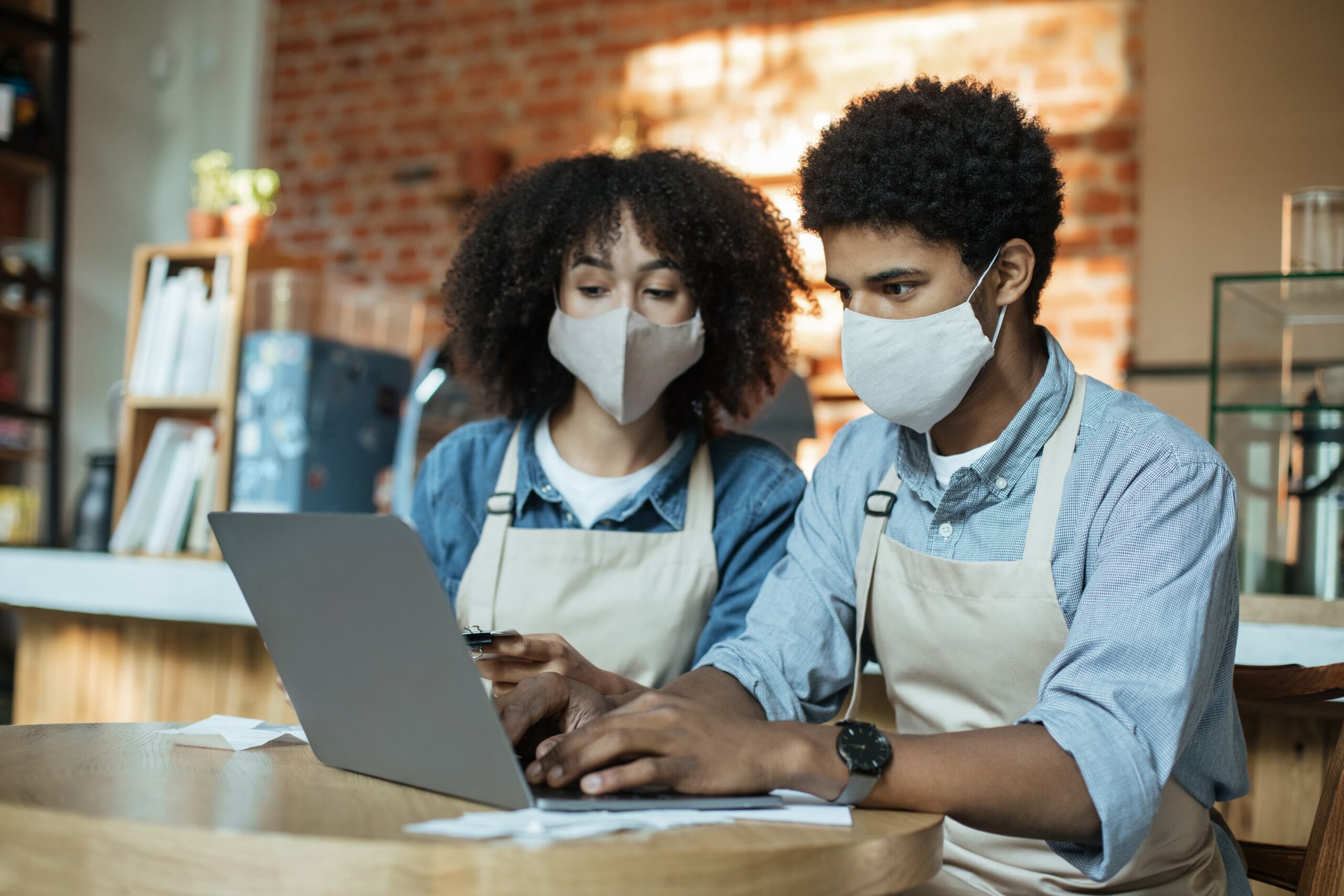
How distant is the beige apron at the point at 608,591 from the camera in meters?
1.60

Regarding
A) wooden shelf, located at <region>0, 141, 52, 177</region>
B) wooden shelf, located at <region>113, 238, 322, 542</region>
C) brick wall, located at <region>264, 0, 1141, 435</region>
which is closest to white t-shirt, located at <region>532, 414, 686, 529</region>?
wooden shelf, located at <region>113, 238, 322, 542</region>

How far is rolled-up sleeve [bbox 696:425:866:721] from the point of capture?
4.25ft

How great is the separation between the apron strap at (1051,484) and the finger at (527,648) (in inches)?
18.9

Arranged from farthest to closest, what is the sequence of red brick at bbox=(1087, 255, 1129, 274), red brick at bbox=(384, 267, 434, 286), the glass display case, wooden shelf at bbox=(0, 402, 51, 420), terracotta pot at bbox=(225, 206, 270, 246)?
red brick at bbox=(384, 267, 434, 286), wooden shelf at bbox=(0, 402, 51, 420), red brick at bbox=(1087, 255, 1129, 274), terracotta pot at bbox=(225, 206, 270, 246), the glass display case

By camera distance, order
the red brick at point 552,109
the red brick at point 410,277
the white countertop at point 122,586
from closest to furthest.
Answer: the white countertop at point 122,586 < the red brick at point 552,109 < the red brick at point 410,277

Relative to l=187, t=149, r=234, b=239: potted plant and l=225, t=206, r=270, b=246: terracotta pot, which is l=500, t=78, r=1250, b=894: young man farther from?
l=187, t=149, r=234, b=239: potted plant

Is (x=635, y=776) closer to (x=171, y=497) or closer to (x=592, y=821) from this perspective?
(x=592, y=821)

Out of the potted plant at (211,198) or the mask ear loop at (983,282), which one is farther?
the potted plant at (211,198)

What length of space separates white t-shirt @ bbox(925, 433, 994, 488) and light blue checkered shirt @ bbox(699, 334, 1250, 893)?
0.01 m

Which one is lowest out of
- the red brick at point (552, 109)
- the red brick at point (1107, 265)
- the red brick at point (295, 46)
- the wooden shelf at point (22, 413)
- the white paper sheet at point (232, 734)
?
the white paper sheet at point (232, 734)

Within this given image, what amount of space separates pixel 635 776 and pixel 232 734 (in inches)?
17.8

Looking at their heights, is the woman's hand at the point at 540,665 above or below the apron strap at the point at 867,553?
below

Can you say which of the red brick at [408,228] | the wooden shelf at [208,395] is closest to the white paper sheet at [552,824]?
the wooden shelf at [208,395]

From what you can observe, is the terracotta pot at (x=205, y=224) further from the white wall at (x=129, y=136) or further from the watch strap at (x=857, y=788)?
the watch strap at (x=857, y=788)
